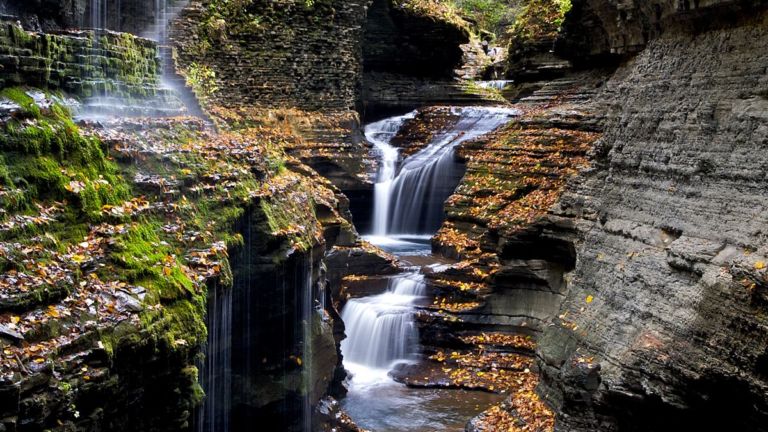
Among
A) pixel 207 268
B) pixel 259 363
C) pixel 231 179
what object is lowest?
pixel 259 363

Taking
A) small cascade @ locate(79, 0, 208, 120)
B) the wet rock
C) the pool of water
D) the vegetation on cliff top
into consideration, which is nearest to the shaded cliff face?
small cascade @ locate(79, 0, 208, 120)

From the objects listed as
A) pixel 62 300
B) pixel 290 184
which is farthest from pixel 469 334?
pixel 62 300

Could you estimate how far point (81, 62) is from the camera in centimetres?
861

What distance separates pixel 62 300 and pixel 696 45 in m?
8.44

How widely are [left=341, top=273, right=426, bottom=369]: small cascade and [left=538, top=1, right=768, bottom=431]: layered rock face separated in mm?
4446

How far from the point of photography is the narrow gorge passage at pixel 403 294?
12700mm

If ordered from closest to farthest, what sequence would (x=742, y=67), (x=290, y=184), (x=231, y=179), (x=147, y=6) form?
(x=742, y=67) → (x=231, y=179) → (x=290, y=184) → (x=147, y=6)

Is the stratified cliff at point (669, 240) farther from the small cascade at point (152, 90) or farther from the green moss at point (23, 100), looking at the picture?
the green moss at point (23, 100)

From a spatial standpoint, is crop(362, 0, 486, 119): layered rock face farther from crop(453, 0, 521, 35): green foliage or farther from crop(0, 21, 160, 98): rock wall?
crop(0, 21, 160, 98): rock wall

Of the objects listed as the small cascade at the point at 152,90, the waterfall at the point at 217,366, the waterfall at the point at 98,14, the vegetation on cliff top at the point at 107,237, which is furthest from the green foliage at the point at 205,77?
the waterfall at the point at 217,366

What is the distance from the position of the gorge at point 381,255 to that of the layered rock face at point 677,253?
0.03 m

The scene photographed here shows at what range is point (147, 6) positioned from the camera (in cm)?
1691

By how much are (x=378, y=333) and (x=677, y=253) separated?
7.61m

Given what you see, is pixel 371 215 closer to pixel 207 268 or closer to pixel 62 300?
pixel 207 268
